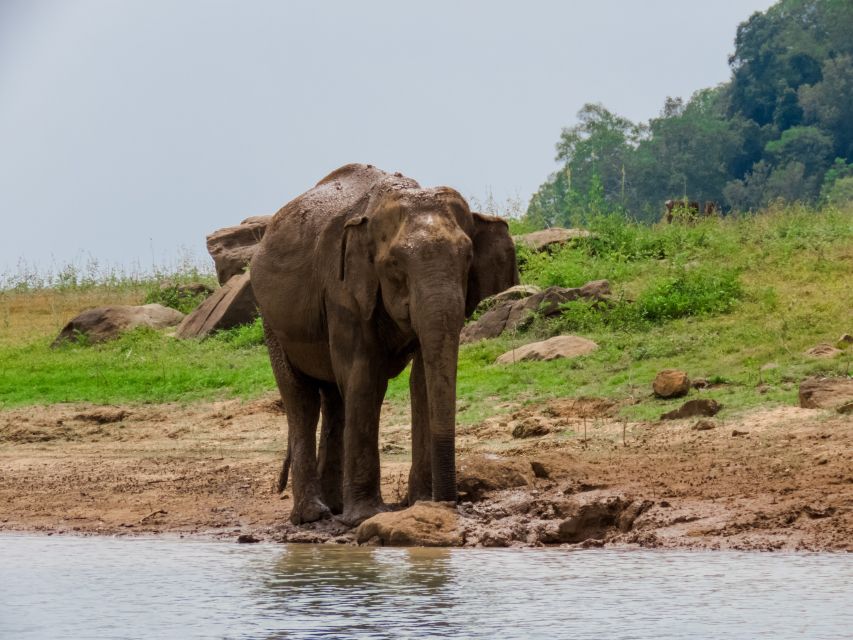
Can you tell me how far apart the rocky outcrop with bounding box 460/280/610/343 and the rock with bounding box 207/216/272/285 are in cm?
664

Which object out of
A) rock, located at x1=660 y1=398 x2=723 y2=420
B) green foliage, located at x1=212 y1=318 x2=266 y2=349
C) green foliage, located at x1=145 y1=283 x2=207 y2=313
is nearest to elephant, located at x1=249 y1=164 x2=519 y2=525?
rock, located at x1=660 y1=398 x2=723 y2=420

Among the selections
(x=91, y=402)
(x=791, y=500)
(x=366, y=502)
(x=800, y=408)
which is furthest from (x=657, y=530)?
(x=91, y=402)

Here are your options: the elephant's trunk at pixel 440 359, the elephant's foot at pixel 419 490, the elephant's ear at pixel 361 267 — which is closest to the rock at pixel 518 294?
the elephant's foot at pixel 419 490

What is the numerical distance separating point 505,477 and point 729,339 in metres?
5.89

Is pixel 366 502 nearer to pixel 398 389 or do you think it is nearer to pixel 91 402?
pixel 398 389

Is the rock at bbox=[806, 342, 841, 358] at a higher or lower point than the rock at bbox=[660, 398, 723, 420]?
higher

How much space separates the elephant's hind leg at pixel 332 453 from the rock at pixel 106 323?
12.3 metres

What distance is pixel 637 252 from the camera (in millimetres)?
20875

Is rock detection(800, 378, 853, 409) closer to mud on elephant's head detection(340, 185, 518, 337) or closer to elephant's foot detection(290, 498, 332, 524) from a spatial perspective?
mud on elephant's head detection(340, 185, 518, 337)

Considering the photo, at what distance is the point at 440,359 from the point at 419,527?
42.1 inches

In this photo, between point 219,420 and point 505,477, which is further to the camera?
point 219,420

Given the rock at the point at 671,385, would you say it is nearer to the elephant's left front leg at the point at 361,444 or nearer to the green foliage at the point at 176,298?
the elephant's left front leg at the point at 361,444

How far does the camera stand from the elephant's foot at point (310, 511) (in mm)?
10570

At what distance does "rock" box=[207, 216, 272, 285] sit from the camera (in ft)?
80.1
